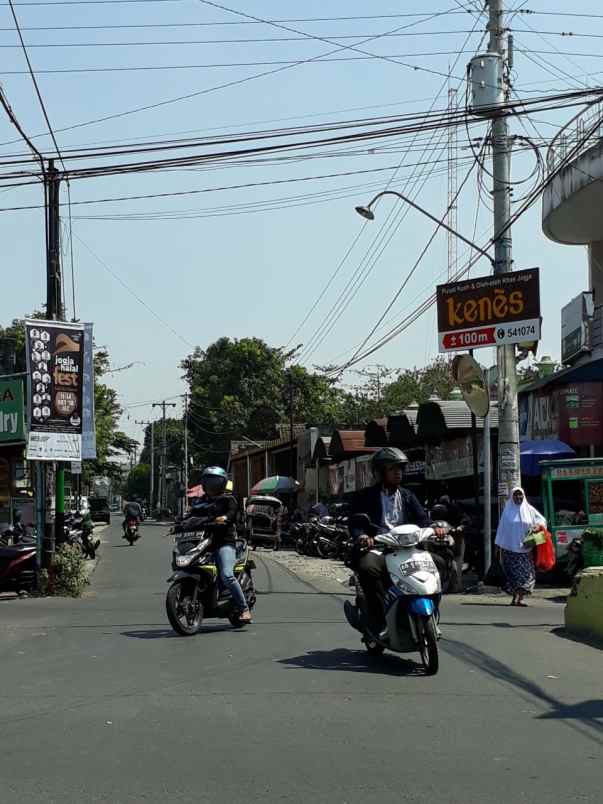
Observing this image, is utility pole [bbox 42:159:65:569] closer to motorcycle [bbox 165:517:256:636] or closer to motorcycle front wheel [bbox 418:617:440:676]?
motorcycle [bbox 165:517:256:636]

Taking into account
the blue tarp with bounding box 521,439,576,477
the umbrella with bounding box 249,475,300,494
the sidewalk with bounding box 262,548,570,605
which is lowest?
the sidewalk with bounding box 262,548,570,605

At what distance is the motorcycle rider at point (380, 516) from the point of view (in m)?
8.56

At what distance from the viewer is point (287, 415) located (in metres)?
72.4

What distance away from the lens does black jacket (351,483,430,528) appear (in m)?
8.91

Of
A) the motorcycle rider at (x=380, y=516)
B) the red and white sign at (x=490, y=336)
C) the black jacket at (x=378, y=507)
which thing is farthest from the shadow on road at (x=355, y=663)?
the red and white sign at (x=490, y=336)

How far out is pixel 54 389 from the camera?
1603cm

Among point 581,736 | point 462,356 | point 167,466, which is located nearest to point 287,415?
point 167,466

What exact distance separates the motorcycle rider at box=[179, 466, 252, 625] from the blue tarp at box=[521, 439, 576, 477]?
10921 millimetres

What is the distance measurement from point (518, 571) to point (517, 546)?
0.37 m

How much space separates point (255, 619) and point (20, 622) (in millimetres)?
2729

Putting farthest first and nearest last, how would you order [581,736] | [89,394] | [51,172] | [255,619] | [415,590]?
1. [89,394]
2. [51,172]
3. [255,619]
4. [415,590]
5. [581,736]

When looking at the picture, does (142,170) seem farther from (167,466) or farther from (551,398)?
(167,466)

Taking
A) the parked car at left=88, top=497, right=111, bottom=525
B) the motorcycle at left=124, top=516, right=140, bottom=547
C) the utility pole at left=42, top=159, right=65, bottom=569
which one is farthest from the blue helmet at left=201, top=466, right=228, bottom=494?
the parked car at left=88, top=497, right=111, bottom=525

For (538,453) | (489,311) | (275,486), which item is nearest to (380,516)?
(489,311)
